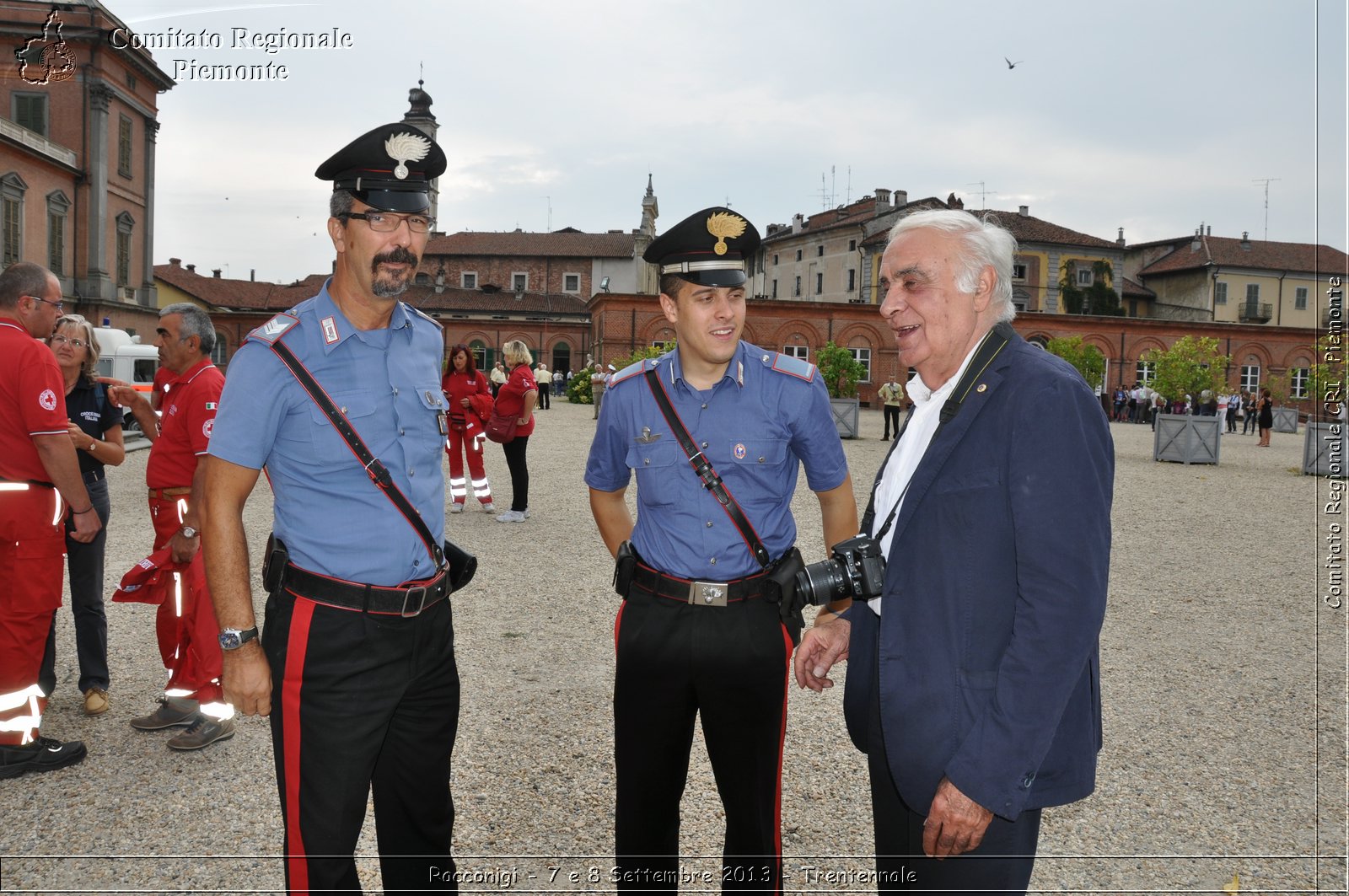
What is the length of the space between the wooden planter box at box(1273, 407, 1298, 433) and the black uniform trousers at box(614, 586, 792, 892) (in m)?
45.5

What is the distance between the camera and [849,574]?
7.95ft

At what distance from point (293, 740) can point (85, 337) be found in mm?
4071

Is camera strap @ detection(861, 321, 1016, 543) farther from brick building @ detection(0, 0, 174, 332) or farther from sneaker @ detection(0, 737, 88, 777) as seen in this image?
brick building @ detection(0, 0, 174, 332)

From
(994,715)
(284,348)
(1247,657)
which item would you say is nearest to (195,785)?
(284,348)

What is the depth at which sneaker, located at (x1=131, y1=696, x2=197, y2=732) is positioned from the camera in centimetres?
482

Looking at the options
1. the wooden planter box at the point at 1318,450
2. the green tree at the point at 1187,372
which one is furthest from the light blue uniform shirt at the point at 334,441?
the green tree at the point at 1187,372

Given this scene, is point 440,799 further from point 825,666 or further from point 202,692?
point 202,692

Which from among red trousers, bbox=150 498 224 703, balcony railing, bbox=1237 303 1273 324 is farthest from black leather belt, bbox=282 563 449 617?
balcony railing, bbox=1237 303 1273 324

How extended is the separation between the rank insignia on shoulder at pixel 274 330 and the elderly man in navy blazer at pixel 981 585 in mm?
1723

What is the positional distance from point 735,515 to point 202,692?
10.9 feet

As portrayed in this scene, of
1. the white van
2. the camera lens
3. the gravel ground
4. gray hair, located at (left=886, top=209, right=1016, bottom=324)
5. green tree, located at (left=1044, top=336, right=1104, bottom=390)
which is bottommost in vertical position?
the gravel ground

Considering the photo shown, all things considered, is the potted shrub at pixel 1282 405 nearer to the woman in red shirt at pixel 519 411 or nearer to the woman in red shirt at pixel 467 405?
the woman in red shirt at pixel 519 411

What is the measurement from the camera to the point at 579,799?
4180 millimetres

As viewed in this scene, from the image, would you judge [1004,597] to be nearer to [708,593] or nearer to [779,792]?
[708,593]
